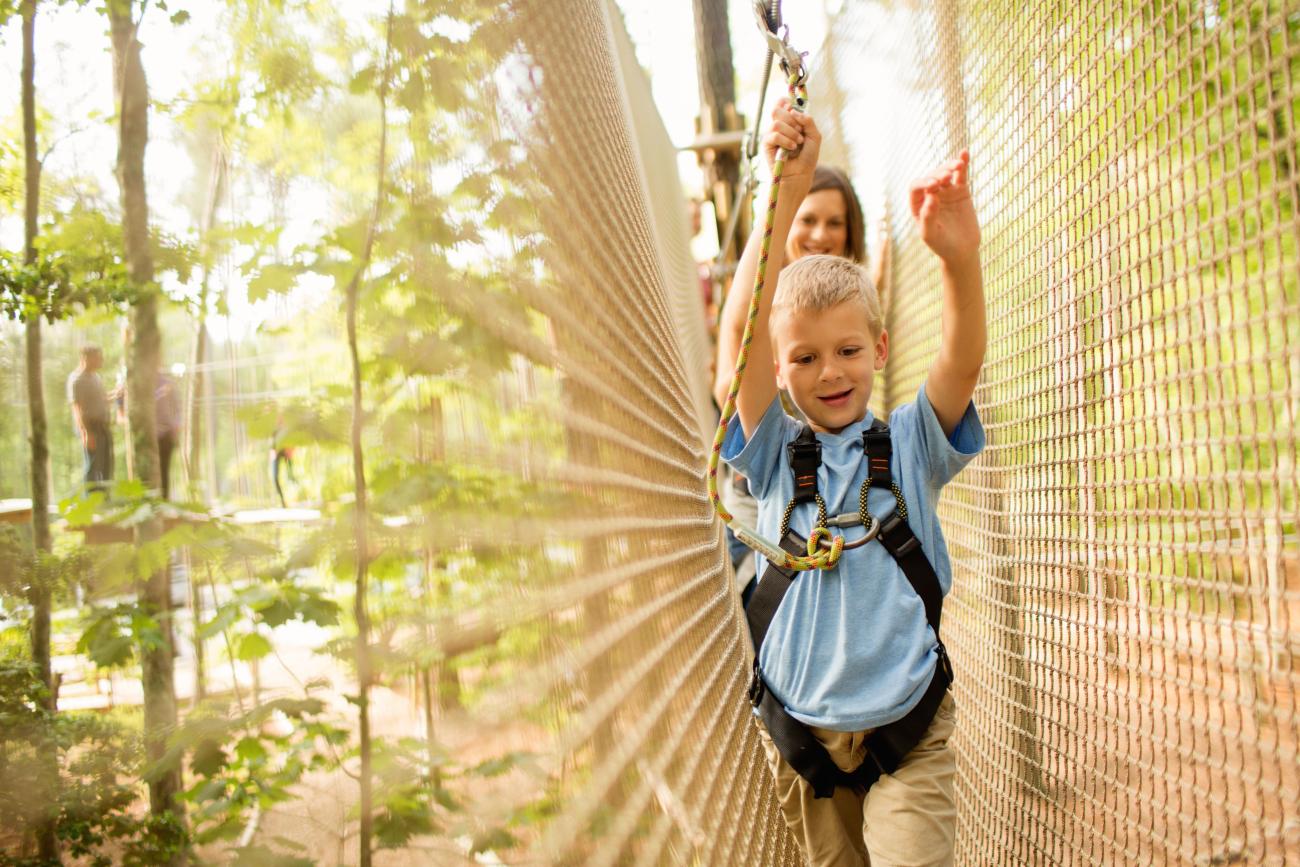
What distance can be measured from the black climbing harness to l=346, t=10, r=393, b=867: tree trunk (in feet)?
2.47

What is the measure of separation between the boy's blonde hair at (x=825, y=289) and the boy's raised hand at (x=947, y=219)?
0.16 meters

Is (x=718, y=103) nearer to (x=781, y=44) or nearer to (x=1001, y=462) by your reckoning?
(x=1001, y=462)

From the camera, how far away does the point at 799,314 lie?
4.00ft

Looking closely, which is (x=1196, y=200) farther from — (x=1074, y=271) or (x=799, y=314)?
(x=799, y=314)

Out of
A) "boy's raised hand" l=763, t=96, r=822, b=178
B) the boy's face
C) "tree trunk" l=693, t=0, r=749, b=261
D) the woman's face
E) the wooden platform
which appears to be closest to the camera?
the wooden platform

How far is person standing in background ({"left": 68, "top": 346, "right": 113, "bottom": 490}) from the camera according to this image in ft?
1.40

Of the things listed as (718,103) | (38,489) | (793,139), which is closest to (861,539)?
(793,139)

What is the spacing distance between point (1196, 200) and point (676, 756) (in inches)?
27.5

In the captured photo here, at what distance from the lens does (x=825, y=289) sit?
121 centimetres

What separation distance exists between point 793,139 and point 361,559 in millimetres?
753

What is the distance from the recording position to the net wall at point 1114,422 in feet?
3.16

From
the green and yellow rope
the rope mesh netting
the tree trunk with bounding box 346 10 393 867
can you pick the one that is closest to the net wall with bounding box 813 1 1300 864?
the rope mesh netting

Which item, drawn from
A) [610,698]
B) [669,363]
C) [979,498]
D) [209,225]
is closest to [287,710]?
[209,225]

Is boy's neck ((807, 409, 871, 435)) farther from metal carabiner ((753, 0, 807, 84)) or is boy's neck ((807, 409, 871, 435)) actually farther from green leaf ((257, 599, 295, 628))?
green leaf ((257, 599, 295, 628))
